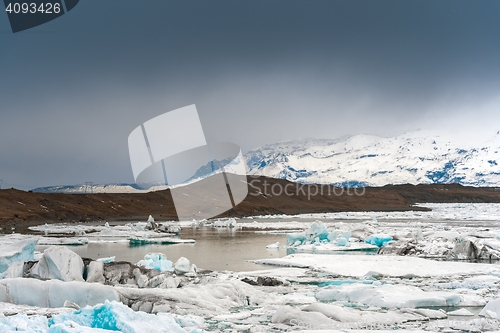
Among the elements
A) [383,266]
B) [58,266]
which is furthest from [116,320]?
[383,266]

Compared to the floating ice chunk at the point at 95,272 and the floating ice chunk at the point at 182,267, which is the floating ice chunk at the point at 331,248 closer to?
the floating ice chunk at the point at 182,267

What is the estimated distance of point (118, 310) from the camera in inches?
330

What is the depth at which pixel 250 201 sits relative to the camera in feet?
317

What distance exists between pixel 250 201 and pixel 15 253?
83.4 m

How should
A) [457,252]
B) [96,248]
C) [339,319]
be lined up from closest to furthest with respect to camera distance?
1. [339,319]
2. [457,252]
3. [96,248]

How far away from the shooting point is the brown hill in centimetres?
6319

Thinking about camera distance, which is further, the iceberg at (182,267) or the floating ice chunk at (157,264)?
Result: the iceberg at (182,267)

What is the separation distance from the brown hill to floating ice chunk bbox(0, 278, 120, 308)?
39709 millimetres

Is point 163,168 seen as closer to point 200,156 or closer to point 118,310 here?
point 200,156

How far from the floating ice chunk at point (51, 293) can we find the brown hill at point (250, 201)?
130ft

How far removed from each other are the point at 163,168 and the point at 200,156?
2.44m

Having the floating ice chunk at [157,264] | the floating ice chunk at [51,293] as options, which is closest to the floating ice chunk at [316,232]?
the floating ice chunk at [157,264]

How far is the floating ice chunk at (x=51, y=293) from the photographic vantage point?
34.3 feet

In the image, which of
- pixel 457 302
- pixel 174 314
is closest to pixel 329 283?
pixel 457 302
